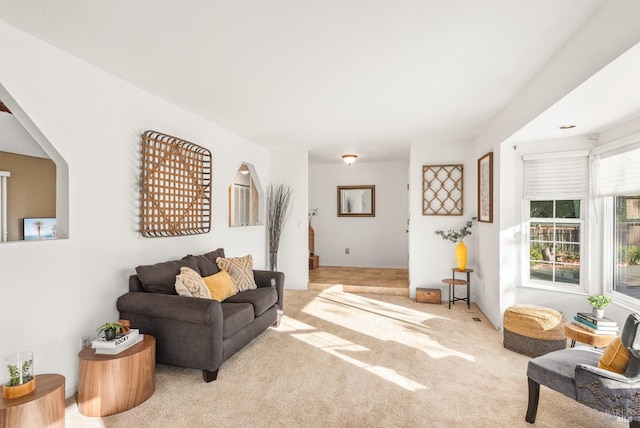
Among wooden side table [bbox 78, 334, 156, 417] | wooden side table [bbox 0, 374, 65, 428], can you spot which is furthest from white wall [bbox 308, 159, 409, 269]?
wooden side table [bbox 0, 374, 65, 428]

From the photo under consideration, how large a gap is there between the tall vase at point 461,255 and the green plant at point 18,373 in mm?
4759

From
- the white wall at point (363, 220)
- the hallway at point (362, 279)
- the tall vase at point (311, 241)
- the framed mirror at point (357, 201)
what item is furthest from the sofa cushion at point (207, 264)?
the framed mirror at point (357, 201)

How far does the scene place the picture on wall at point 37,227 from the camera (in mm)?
5070

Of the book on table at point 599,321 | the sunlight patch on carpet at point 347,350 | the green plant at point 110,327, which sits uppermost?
the green plant at point 110,327

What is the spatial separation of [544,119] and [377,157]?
4.18 meters

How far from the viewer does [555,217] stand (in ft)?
12.7

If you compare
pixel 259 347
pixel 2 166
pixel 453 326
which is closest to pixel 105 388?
pixel 259 347

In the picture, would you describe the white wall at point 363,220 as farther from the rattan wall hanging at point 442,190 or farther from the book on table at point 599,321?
the book on table at point 599,321

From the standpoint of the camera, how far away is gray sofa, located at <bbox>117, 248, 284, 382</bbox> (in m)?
2.71

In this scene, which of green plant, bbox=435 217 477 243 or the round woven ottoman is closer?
the round woven ottoman

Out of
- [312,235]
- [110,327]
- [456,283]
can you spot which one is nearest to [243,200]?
[312,235]

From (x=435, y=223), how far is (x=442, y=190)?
0.53 m

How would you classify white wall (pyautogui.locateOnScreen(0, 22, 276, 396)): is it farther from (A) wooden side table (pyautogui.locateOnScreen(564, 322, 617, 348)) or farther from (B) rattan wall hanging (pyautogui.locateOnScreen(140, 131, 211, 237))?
(A) wooden side table (pyautogui.locateOnScreen(564, 322, 617, 348))

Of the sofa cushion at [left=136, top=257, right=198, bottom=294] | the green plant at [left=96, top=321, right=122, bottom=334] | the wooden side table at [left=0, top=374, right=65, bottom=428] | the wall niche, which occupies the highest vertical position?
the wall niche
